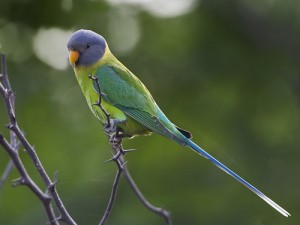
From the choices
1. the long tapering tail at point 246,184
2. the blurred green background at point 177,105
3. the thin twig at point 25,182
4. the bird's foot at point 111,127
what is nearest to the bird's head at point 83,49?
the bird's foot at point 111,127

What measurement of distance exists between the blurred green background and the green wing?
156 centimetres

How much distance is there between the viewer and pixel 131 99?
4422 millimetres

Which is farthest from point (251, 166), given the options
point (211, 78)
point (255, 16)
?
point (255, 16)

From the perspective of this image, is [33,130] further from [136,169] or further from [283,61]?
[283,61]

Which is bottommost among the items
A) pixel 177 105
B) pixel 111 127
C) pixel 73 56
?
pixel 177 105

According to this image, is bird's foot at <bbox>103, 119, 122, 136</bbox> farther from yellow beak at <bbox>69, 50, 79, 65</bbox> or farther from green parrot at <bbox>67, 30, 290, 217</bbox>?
yellow beak at <bbox>69, 50, 79, 65</bbox>

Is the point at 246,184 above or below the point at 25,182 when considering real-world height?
below

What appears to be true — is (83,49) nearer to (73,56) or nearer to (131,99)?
(73,56)

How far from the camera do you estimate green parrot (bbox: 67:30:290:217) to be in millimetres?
4230

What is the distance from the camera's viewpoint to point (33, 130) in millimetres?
6332

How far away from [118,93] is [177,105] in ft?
7.02

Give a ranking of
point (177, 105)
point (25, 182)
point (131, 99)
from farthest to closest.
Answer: point (177, 105) < point (131, 99) < point (25, 182)

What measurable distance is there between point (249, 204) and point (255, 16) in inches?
70.6

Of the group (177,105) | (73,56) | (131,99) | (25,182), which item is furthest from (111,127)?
(177,105)
